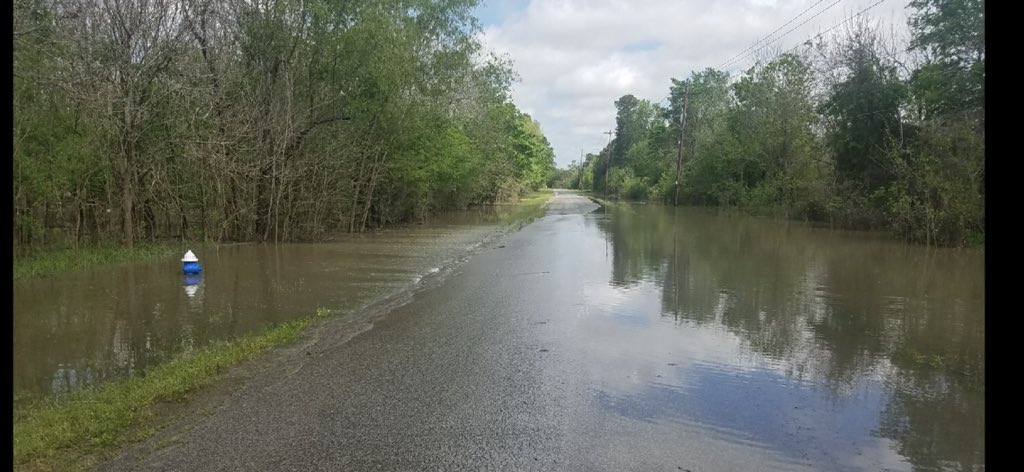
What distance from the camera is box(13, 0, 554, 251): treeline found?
11789mm

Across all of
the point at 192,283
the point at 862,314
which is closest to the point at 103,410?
the point at 192,283

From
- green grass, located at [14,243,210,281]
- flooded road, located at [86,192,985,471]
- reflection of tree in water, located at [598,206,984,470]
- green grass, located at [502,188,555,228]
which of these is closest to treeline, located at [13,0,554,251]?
green grass, located at [14,243,210,281]

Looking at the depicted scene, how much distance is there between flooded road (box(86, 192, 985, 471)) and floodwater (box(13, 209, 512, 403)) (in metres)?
1.25

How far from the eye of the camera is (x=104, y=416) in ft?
17.0

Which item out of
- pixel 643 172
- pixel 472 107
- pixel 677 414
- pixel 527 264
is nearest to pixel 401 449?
pixel 677 414

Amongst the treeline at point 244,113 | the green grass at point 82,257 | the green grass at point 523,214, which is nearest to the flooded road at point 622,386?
the green grass at point 82,257

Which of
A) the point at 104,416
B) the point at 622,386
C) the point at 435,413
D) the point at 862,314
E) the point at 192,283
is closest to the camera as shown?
the point at 104,416

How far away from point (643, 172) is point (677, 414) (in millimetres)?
74442

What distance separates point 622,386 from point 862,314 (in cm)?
593

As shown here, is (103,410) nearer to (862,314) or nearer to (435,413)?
(435,413)

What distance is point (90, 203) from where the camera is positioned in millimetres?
13828

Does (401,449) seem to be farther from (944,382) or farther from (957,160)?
(957,160)

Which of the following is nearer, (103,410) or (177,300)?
(103,410)

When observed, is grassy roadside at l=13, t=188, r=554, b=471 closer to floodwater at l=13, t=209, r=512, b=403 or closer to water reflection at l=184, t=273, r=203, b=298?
floodwater at l=13, t=209, r=512, b=403
